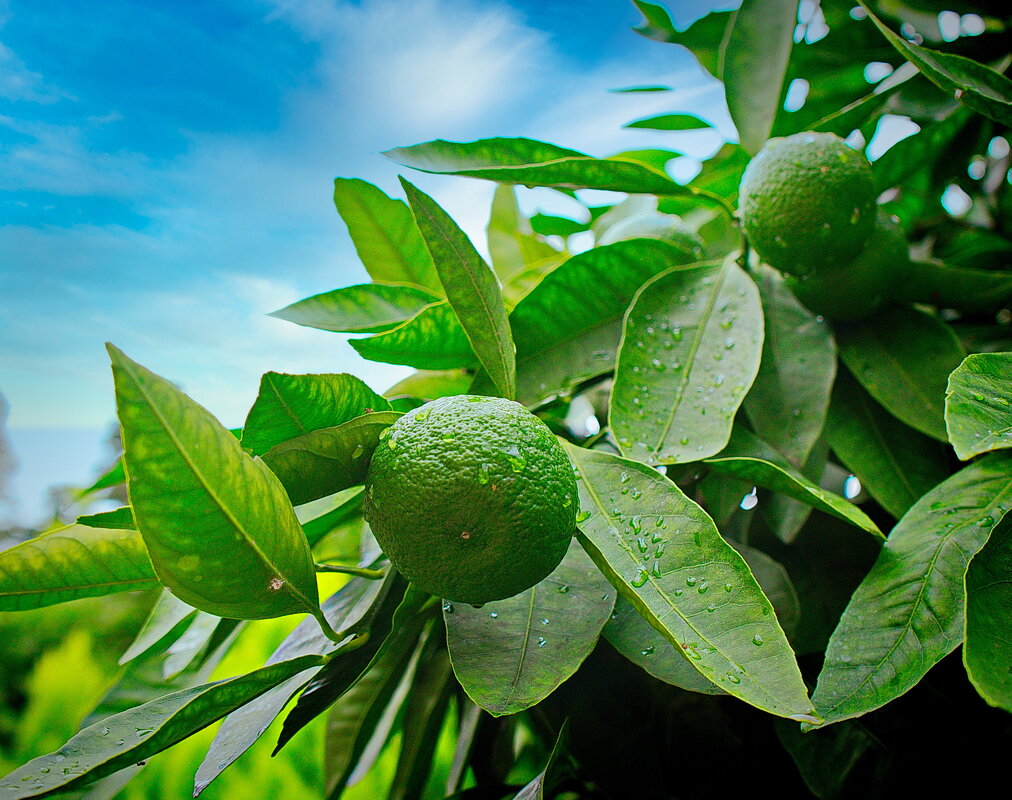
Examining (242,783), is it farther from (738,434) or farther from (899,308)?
(899,308)

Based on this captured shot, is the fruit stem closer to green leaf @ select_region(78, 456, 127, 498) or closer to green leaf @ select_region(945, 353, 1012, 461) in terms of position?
green leaf @ select_region(78, 456, 127, 498)

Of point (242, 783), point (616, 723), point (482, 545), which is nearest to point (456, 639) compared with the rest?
point (482, 545)

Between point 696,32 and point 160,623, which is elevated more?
point 696,32

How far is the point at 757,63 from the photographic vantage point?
0.69m

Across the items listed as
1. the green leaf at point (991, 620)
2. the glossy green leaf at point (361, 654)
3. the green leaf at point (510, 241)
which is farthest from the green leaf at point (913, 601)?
the green leaf at point (510, 241)

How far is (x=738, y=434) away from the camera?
0.54m

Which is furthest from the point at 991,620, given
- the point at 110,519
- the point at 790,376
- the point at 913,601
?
the point at 110,519

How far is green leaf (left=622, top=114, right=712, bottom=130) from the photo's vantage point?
2.83 feet

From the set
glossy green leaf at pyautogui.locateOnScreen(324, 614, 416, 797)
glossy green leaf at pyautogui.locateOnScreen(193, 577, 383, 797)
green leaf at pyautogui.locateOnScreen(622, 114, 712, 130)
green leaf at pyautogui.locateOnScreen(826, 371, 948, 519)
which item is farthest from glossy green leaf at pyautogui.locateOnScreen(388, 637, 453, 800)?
green leaf at pyautogui.locateOnScreen(622, 114, 712, 130)

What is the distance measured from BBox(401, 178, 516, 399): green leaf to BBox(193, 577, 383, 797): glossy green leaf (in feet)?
0.53

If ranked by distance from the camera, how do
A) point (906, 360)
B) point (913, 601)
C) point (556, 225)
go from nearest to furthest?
point (913, 601), point (906, 360), point (556, 225)

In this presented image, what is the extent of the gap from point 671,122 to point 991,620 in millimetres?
667

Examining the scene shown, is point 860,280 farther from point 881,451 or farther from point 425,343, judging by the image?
point 425,343

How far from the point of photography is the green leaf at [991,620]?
1.12 feet
